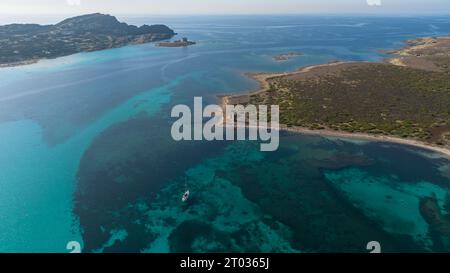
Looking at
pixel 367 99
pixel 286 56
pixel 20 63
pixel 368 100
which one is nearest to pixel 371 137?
pixel 368 100

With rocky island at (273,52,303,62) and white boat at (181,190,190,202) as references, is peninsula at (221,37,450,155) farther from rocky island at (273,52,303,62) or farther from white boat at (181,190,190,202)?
white boat at (181,190,190,202)

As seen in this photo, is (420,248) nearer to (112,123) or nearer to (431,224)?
(431,224)

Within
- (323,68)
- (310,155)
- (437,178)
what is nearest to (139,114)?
(310,155)

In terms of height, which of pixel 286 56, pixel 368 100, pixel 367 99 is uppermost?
pixel 286 56

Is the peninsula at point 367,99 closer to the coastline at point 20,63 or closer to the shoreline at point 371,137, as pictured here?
the shoreline at point 371,137

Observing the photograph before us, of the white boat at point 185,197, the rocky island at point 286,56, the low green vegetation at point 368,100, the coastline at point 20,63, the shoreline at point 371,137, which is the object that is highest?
the rocky island at point 286,56

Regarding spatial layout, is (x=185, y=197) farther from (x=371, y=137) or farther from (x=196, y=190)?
(x=371, y=137)

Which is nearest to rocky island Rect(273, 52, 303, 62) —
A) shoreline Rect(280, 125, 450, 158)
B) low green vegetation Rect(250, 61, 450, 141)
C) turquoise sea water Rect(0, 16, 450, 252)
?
low green vegetation Rect(250, 61, 450, 141)

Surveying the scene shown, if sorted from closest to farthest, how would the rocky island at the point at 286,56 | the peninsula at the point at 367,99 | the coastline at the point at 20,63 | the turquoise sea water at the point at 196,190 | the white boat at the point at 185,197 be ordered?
the turquoise sea water at the point at 196,190 → the white boat at the point at 185,197 → the peninsula at the point at 367,99 → the coastline at the point at 20,63 → the rocky island at the point at 286,56

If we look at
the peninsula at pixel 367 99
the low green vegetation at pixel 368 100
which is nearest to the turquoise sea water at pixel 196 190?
the peninsula at pixel 367 99

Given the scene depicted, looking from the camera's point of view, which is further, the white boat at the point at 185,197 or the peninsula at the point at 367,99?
the peninsula at the point at 367,99
